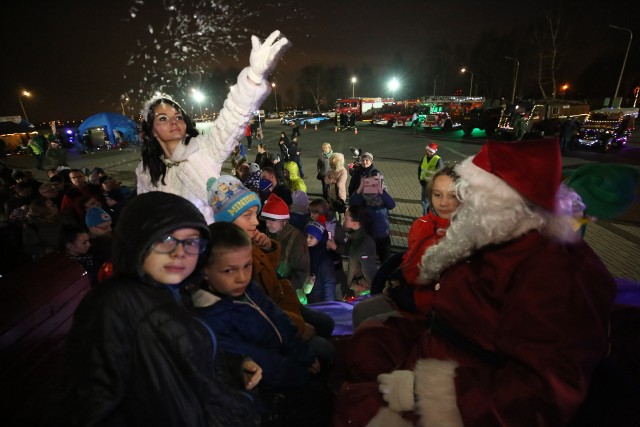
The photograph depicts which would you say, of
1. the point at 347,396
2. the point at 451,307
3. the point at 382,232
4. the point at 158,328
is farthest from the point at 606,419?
the point at 382,232

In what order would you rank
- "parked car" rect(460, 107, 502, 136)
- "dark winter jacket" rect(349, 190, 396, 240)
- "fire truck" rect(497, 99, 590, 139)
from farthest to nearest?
1. "parked car" rect(460, 107, 502, 136)
2. "fire truck" rect(497, 99, 590, 139)
3. "dark winter jacket" rect(349, 190, 396, 240)

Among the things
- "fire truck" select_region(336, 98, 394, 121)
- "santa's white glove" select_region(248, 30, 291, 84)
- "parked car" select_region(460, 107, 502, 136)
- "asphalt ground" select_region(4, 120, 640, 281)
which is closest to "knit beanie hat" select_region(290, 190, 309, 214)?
"asphalt ground" select_region(4, 120, 640, 281)

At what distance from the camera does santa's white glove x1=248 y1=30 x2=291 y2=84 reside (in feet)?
7.30

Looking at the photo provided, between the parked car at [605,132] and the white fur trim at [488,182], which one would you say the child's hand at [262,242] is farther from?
the parked car at [605,132]

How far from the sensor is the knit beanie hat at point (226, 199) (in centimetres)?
236

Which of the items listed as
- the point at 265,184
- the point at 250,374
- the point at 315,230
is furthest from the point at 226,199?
the point at 265,184

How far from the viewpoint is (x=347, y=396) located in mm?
1702

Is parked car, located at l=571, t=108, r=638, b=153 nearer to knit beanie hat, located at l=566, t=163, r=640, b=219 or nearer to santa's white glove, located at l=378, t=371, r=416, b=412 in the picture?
knit beanie hat, located at l=566, t=163, r=640, b=219

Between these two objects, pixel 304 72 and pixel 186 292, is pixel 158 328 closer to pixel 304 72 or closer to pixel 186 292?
pixel 186 292

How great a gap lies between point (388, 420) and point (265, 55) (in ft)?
7.84

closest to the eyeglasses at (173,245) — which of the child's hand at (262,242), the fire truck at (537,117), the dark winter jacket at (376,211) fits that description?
the child's hand at (262,242)

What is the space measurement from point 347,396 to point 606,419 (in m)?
1.14

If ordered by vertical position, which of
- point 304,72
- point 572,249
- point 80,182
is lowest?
point 80,182

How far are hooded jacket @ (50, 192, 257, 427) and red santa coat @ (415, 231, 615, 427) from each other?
3.20 feet
